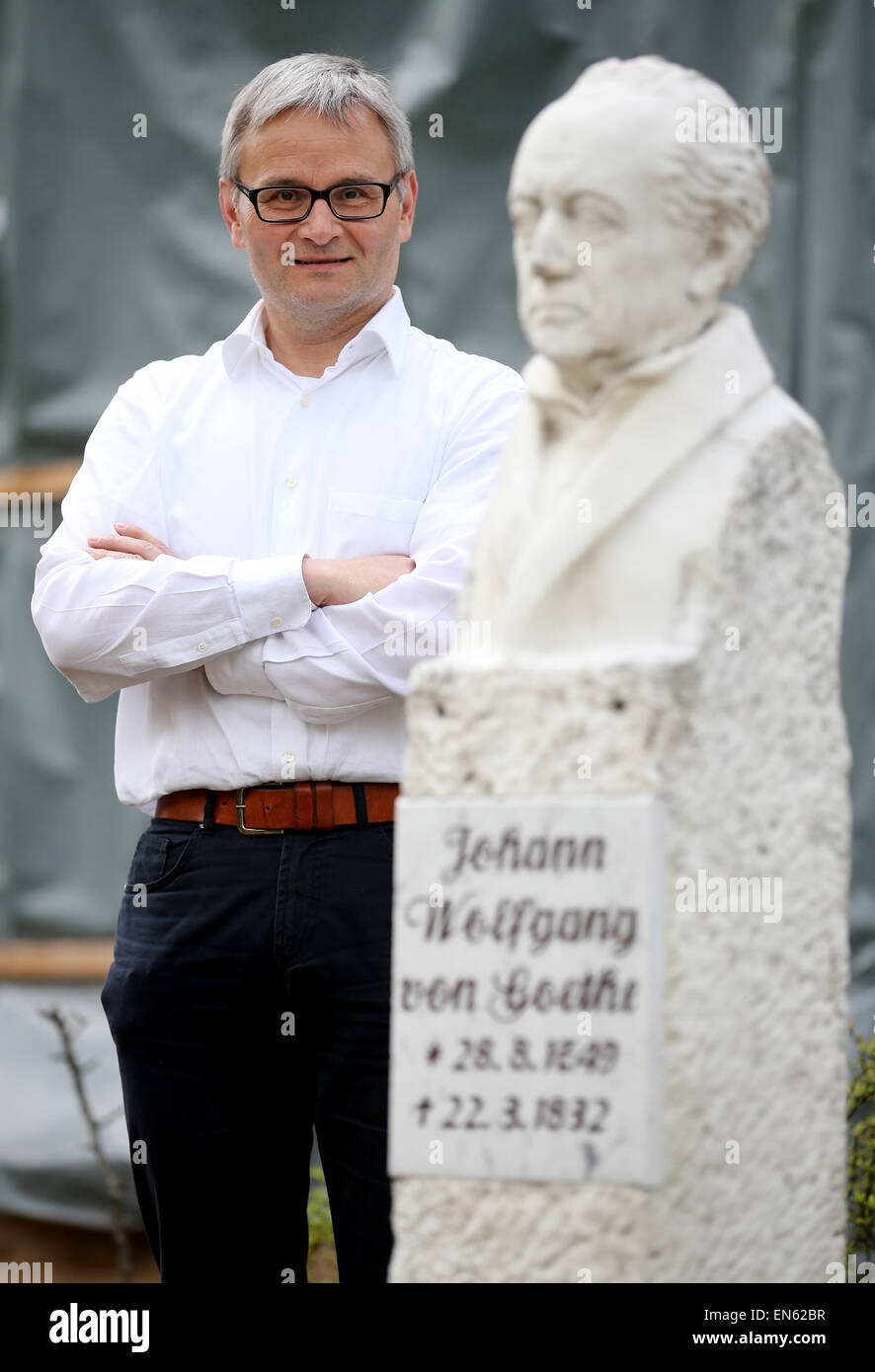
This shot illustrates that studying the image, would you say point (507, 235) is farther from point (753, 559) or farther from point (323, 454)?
point (753, 559)

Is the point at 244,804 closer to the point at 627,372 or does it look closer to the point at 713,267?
the point at 627,372

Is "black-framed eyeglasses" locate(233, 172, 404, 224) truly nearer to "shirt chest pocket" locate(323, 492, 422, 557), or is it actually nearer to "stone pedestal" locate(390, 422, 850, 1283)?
"shirt chest pocket" locate(323, 492, 422, 557)

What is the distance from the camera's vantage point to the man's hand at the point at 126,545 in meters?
3.00

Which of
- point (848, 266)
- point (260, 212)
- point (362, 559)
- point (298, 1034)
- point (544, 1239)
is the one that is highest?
point (848, 266)

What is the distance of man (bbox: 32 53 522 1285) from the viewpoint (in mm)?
2896

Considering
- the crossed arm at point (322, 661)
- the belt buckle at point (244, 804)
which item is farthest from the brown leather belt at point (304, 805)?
the crossed arm at point (322, 661)

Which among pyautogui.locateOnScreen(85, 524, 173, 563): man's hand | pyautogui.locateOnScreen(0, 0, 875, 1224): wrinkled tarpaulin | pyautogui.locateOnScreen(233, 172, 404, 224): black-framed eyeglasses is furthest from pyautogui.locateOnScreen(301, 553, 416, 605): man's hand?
pyautogui.locateOnScreen(0, 0, 875, 1224): wrinkled tarpaulin

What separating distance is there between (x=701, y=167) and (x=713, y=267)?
5.2 inches

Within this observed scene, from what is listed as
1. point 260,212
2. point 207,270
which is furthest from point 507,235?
point 260,212

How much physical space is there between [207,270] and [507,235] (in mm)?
724

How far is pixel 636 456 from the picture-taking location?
7.77 ft

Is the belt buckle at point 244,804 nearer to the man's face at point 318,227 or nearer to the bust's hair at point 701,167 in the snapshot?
the man's face at point 318,227

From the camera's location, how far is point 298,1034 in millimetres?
2969

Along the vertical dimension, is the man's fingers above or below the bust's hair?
below
